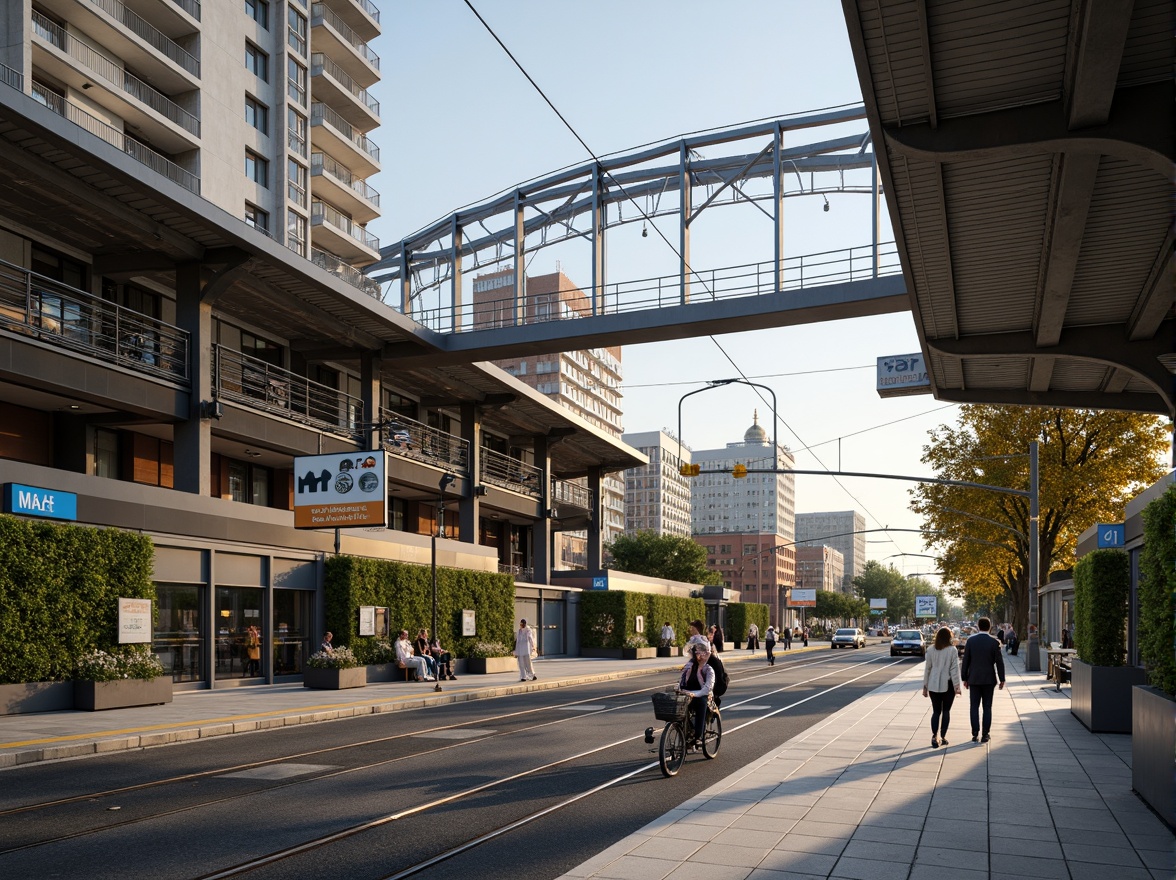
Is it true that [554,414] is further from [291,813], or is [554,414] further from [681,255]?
[291,813]

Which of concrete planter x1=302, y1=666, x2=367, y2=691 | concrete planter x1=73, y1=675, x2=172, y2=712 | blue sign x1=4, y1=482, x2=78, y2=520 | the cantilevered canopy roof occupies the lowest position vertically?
concrete planter x1=302, y1=666, x2=367, y2=691

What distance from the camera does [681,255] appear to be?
123 feet

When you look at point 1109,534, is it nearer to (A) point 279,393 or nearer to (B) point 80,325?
(B) point 80,325

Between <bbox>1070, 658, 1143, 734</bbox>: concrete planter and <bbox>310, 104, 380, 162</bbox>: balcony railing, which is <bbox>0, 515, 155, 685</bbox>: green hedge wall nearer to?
<bbox>1070, 658, 1143, 734</bbox>: concrete planter

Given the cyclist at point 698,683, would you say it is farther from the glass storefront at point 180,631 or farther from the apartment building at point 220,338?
the glass storefront at point 180,631

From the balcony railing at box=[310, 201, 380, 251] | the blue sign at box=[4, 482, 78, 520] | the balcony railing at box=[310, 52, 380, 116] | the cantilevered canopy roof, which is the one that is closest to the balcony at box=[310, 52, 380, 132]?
the balcony railing at box=[310, 52, 380, 116]

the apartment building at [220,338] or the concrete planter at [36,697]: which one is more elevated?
the apartment building at [220,338]

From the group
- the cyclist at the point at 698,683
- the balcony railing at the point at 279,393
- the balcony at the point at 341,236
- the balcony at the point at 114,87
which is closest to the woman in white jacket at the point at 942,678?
the cyclist at the point at 698,683

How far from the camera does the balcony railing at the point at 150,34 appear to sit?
41.4 m

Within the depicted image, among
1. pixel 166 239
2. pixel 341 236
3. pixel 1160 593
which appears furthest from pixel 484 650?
pixel 341 236

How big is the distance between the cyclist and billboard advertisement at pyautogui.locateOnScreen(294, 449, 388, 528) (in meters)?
16.9

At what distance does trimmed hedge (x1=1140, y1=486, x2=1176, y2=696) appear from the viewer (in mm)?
10453

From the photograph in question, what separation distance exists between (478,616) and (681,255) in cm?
1440

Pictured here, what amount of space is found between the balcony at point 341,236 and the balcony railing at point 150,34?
12.1 meters
